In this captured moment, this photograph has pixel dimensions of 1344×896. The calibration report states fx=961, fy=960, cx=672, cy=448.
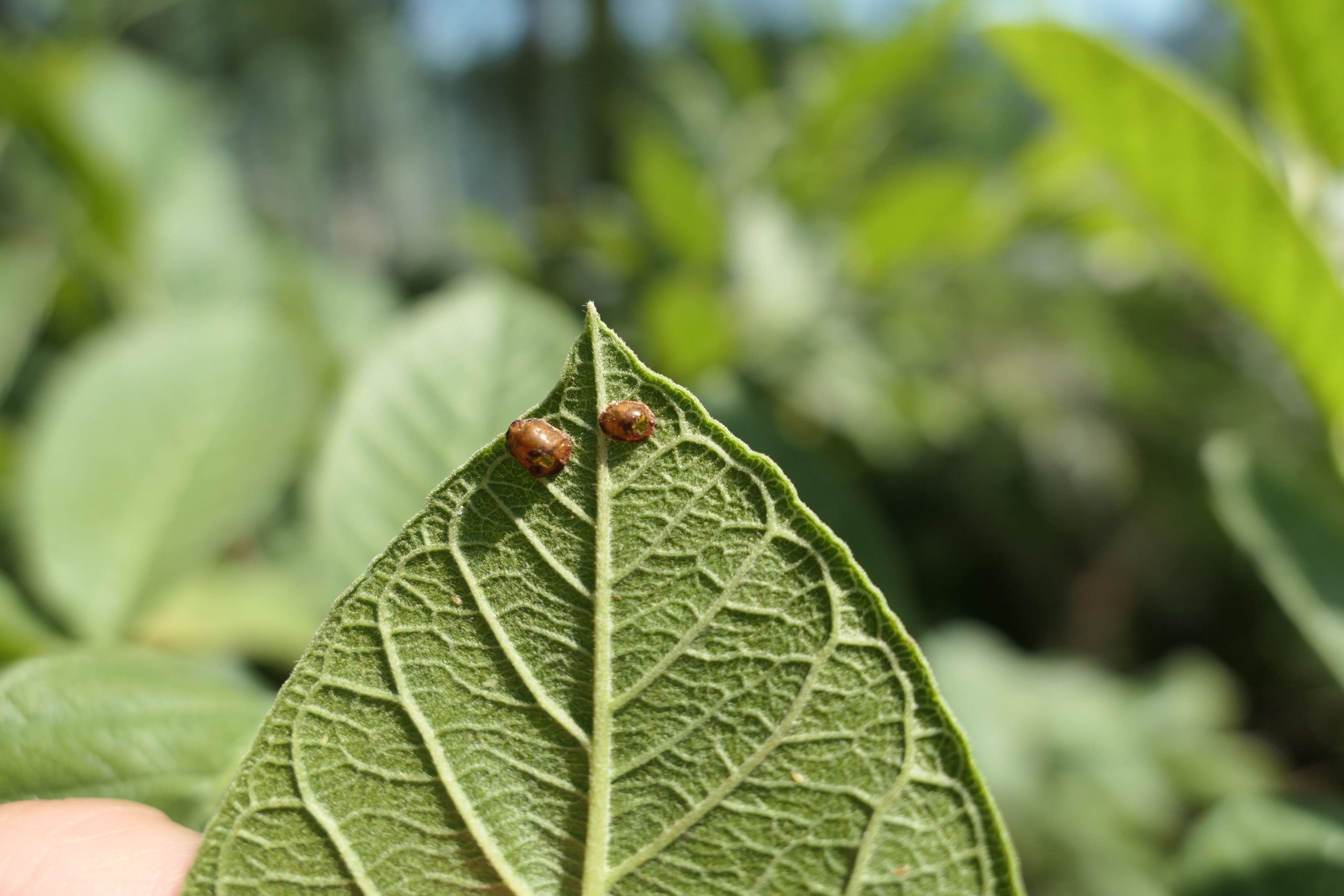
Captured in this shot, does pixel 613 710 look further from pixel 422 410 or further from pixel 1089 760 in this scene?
pixel 1089 760

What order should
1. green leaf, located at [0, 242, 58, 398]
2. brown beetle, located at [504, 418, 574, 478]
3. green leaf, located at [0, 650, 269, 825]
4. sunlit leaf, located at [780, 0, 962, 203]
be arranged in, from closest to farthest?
1. brown beetle, located at [504, 418, 574, 478]
2. green leaf, located at [0, 650, 269, 825]
3. green leaf, located at [0, 242, 58, 398]
4. sunlit leaf, located at [780, 0, 962, 203]

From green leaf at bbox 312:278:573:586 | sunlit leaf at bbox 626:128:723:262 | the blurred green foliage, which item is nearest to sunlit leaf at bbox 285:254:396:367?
the blurred green foliage

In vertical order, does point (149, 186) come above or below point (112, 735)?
above

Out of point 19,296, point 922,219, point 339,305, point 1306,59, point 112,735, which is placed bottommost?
point 112,735

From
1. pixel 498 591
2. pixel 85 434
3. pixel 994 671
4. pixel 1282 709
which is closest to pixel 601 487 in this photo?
pixel 498 591

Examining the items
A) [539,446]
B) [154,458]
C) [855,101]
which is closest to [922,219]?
[855,101]

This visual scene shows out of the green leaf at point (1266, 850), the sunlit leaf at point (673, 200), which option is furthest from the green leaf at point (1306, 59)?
the sunlit leaf at point (673, 200)

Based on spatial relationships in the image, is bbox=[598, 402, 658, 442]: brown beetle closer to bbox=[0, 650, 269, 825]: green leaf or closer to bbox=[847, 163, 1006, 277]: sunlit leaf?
bbox=[0, 650, 269, 825]: green leaf

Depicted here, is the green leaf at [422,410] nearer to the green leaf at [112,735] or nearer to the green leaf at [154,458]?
the green leaf at [112,735]
